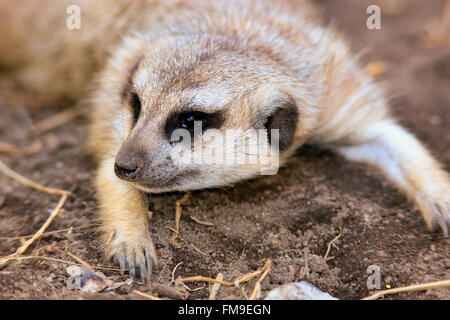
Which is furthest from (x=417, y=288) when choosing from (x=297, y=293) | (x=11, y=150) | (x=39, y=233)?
(x=11, y=150)

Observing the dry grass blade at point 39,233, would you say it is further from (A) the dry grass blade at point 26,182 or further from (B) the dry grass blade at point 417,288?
(B) the dry grass blade at point 417,288

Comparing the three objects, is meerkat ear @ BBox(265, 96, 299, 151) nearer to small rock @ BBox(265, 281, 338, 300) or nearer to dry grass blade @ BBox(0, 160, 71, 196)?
small rock @ BBox(265, 281, 338, 300)

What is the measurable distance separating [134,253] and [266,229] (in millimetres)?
720

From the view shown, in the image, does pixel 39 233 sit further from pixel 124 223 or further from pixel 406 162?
pixel 406 162

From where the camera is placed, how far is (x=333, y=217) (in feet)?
8.29

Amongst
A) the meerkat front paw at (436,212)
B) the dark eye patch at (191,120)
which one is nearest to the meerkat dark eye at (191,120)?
the dark eye patch at (191,120)

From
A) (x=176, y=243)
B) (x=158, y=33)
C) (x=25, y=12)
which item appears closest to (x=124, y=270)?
(x=176, y=243)

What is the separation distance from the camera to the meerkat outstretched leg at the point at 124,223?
88.2 inches

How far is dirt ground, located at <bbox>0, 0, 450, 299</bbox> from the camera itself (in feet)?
7.20

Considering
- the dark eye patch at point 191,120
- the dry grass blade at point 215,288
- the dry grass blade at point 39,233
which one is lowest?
the dry grass blade at point 215,288

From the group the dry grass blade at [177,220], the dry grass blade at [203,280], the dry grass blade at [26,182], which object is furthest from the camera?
the dry grass blade at [26,182]

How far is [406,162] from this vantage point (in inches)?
113

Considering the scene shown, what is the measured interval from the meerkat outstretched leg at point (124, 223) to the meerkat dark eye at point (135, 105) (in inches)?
14.7

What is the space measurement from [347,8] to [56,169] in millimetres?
3855
